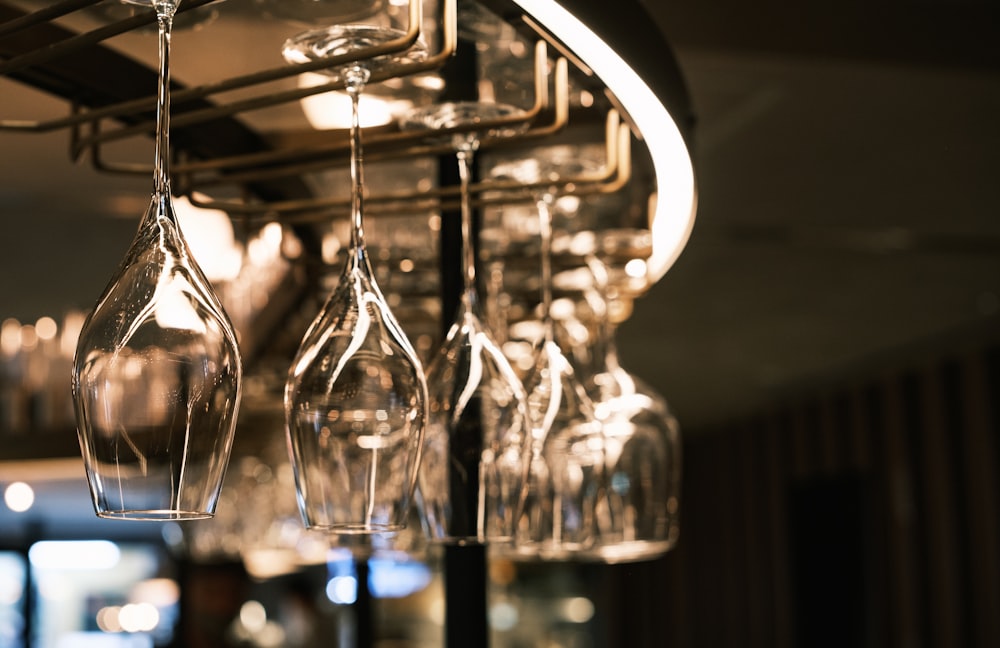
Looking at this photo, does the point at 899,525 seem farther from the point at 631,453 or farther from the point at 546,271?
the point at 546,271

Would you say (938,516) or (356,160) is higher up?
(356,160)

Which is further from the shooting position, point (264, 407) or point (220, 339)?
point (264, 407)

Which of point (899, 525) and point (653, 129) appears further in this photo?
point (899, 525)

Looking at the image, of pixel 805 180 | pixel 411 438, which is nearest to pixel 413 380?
pixel 411 438

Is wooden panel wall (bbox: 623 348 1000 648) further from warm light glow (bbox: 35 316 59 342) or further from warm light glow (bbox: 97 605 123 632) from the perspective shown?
warm light glow (bbox: 97 605 123 632)

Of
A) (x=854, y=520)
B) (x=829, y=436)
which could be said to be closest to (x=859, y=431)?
(x=829, y=436)

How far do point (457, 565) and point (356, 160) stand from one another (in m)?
0.59

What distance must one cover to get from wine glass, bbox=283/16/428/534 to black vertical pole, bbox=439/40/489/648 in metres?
0.50

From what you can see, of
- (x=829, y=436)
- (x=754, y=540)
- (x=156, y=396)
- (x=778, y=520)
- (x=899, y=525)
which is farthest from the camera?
(x=754, y=540)

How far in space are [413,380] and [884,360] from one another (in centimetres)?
640

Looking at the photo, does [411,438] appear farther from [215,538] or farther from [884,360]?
[884,360]

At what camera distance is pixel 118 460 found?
0.69 meters

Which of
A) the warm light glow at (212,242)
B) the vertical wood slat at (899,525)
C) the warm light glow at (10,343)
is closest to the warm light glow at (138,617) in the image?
the vertical wood slat at (899,525)

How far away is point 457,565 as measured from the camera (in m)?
1.33
